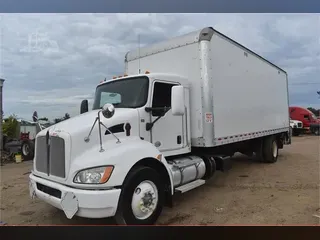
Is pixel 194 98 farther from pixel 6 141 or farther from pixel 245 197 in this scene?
pixel 6 141

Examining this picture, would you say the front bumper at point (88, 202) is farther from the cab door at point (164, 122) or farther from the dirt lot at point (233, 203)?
the cab door at point (164, 122)

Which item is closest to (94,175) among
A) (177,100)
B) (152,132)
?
(152,132)

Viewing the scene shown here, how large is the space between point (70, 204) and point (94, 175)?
0.43 m

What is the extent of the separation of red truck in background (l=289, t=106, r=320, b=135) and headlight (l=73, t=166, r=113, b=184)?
23.9 metres

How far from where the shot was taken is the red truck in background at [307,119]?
75.8ft

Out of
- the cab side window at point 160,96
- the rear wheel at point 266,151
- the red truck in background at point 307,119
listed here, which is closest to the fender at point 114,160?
the cab side window at point 160,96

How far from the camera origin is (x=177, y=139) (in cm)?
477

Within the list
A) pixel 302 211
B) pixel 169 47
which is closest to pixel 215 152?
pixel 302 211

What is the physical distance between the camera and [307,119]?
23.3 meters

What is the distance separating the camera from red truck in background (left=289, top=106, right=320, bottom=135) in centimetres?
2311

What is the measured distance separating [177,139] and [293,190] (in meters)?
2.79

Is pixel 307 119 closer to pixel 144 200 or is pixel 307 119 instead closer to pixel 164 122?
pixel 164 122

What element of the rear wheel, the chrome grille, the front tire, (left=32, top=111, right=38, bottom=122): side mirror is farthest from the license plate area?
the rear wheel

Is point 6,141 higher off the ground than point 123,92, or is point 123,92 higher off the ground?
point 123,92
